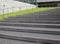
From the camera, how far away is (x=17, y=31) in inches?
152

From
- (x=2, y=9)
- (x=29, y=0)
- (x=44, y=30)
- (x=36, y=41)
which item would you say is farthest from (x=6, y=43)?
(x=29, y=0)

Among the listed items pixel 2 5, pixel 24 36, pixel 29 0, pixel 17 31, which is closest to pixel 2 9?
pixel 2 5

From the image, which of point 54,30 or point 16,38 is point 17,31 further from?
point 54,30

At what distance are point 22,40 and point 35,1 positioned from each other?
10663 millimetres

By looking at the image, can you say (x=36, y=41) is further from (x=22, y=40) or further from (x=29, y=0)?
(x=29, y=0)

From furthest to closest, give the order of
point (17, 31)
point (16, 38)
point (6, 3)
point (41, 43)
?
1. point (6, 3)
2. point (17, 31)
3. point (16, 38)
4. point (41, 43)

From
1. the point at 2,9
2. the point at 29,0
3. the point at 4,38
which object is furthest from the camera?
the point at 29,0

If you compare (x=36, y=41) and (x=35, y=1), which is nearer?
(x=36, y=41)

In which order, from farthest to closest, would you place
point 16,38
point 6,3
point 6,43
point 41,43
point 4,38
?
point 6,3, point 4,38, point 16,38, point 6,43, point 41,43

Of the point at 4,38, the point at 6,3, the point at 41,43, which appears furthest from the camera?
the point at 6,3

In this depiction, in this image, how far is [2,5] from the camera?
9.34m

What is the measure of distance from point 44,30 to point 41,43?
51 cm

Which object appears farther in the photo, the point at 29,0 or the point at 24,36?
the point at 29,0

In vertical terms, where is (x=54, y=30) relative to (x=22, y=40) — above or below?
above
